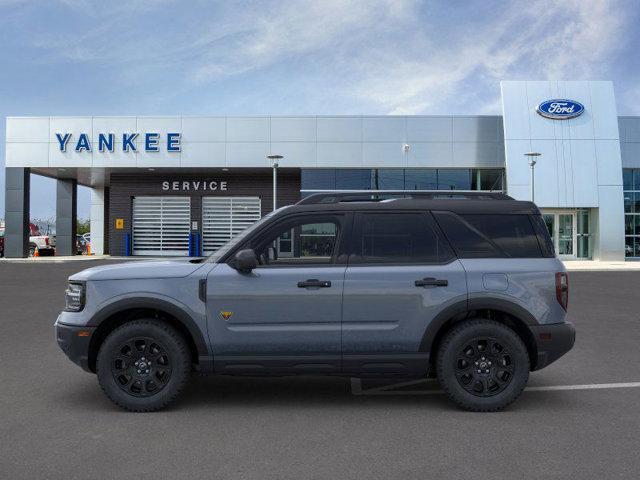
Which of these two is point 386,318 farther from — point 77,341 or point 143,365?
point 77,341

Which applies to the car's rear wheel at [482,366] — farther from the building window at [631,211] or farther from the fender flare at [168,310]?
the building window at [631,211]

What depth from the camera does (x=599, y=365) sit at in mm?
6809

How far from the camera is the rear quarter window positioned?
5117 millimetres

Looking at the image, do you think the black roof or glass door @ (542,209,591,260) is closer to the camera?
the black roof

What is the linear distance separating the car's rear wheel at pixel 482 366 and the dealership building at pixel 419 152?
25951 mm

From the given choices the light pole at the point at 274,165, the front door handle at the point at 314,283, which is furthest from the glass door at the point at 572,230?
the front door handle at the point at 314,283

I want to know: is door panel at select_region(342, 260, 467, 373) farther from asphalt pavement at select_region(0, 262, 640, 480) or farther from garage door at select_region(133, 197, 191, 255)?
garage door at select_region(133, 197, 191, 255)

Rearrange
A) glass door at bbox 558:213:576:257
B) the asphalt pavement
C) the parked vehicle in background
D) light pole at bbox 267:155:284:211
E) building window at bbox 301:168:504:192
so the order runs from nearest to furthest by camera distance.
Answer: the asphalt pavement → light pole at bbox 267:155:284:211 → building window at bbox 301:168:504:192 → glass door at bbox 558:213:576:257 → the parked vehicle in background

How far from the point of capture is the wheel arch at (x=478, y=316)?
4.95m

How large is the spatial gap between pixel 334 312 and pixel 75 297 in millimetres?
2162

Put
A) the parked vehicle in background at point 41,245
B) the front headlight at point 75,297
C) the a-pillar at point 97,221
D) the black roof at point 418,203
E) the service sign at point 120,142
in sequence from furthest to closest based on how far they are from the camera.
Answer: the a-pillar at point 97,221 → the parked vehicle in background at point 41,245 → the service sign at point 120,142 → the black roof at point 418,203 → the front headlight at point 75,297

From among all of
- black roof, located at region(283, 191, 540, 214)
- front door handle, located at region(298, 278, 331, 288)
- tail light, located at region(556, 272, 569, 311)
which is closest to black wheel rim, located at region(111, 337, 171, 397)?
front door handle, located at region(298, 278, 331, 288)

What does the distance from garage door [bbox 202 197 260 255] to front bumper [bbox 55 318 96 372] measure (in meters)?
28.8

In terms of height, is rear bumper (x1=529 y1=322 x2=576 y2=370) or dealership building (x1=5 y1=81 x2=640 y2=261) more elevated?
dealership building (x1=5 y1=81 x2=640 y2=261)
